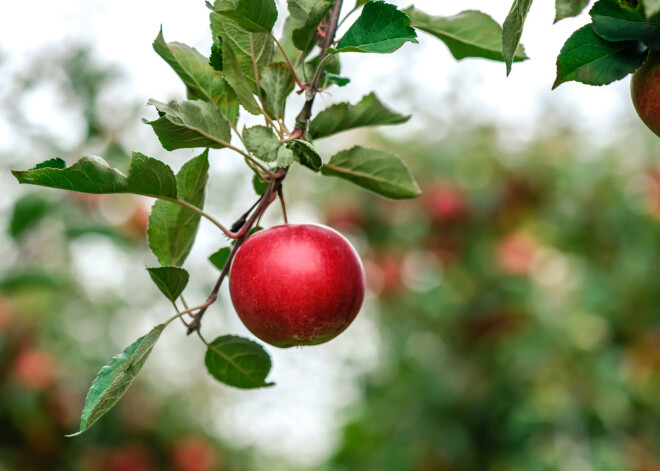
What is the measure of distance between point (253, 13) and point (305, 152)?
125 mm

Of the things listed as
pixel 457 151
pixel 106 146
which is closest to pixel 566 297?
pixel 457 151

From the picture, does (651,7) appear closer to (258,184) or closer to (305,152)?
(305,152)

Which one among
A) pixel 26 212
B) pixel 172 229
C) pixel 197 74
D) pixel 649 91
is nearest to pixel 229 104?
pixel 197 74

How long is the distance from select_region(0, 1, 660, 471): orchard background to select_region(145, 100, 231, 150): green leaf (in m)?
1.44

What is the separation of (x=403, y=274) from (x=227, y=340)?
82.0 inches

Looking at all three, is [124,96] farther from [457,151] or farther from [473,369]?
[473,369]

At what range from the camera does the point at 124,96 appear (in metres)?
2.46

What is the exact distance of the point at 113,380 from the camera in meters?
Result: 0.55

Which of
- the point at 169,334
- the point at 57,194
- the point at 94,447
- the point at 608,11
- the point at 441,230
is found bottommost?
the point at 169,334

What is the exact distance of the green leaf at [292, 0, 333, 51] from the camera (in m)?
0.56

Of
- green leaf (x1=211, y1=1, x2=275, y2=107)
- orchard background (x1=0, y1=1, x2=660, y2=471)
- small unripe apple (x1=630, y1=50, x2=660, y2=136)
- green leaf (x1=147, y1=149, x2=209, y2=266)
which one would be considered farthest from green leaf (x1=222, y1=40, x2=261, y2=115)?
orchard background (x1=0, y1=1, x2=660, y2=471)

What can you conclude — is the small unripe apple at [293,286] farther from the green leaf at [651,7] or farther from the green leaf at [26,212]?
the green leaf at [26,212]

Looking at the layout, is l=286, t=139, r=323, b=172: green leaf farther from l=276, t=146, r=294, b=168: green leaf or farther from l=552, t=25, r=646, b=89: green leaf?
l=552, t=25, r=646, b=89: green leaf

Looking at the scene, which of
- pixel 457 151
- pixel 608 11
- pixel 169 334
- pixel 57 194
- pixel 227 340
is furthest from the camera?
pixel 169 334
